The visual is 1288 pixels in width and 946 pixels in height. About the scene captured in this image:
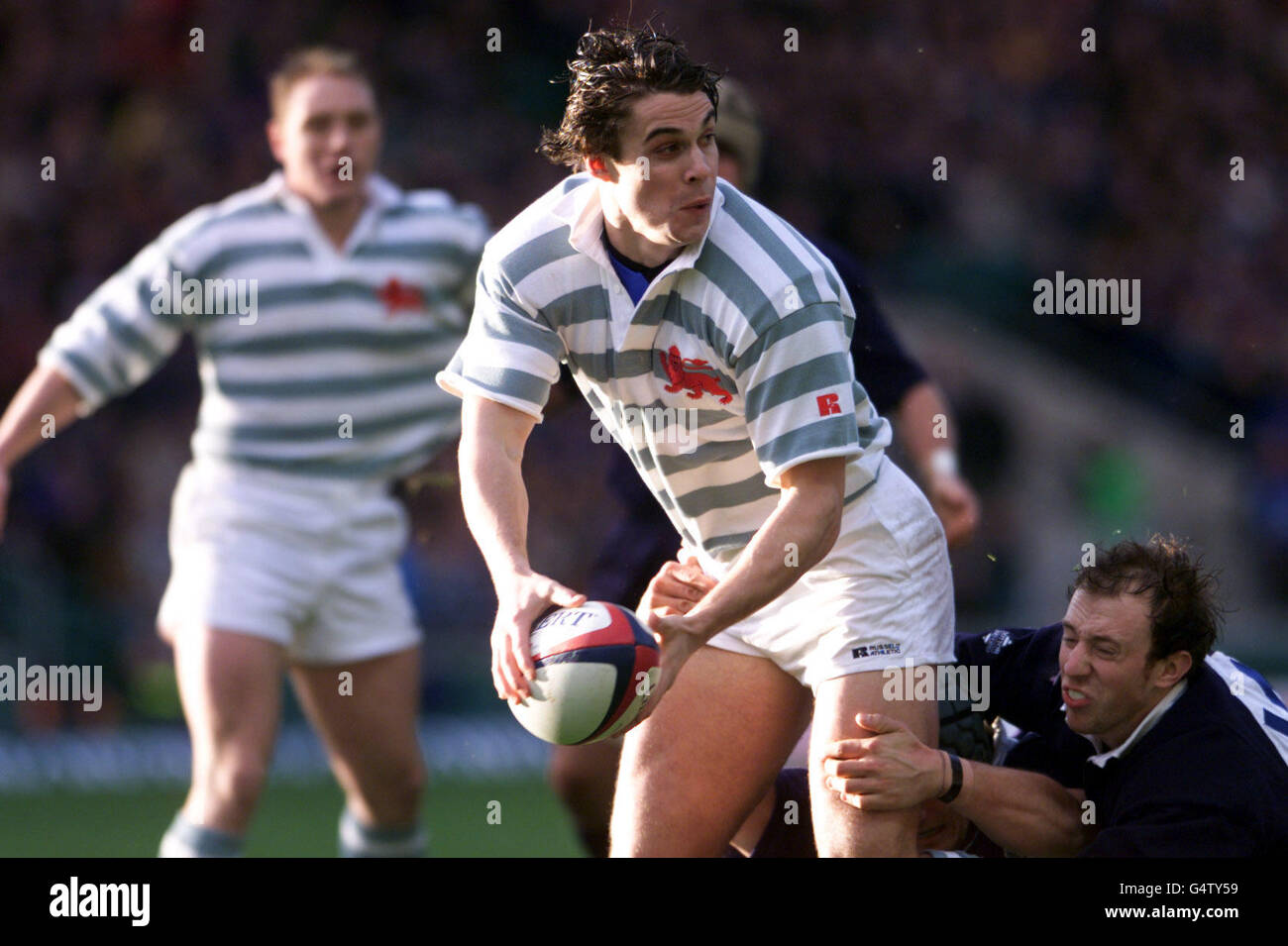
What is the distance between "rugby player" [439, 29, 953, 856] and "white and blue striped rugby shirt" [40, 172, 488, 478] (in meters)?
1.88

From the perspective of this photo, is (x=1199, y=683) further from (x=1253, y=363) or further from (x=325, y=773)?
(x=1253, y=363)

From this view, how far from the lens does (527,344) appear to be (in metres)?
3.56

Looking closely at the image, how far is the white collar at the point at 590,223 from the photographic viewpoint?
3447mm

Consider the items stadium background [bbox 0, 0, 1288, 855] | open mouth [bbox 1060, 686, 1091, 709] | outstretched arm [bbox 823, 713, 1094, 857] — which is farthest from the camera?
stadium background [bbox 0, 0, 1288, 855]

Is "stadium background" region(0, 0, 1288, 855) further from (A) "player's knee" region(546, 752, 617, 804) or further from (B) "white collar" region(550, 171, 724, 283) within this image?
(B) "white collar" region(550, 171, 724, 283)

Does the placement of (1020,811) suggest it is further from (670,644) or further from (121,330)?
A: (121,330)

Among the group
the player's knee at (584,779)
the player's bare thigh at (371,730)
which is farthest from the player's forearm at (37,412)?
the player's knee at (584,779)

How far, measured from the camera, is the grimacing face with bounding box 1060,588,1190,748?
12.1ft

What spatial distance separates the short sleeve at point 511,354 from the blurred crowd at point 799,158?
5524 mm

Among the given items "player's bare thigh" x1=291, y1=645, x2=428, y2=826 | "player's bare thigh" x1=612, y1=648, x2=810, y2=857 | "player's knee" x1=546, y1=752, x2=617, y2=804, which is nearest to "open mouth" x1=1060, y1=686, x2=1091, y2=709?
"player's bare thigh" x1=612, y1=648, x2=810, y2=857

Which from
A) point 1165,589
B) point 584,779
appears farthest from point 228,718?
point 1165,589
